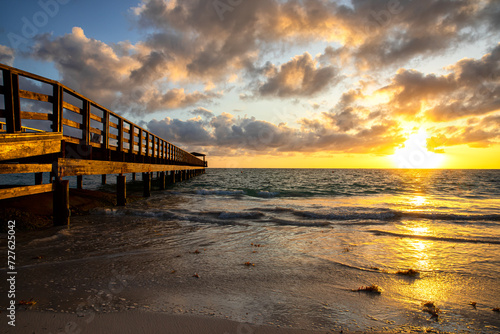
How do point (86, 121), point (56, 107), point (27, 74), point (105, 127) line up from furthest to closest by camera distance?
point (105, 127), point (86, 121), point (56, 107), point (27, 74)

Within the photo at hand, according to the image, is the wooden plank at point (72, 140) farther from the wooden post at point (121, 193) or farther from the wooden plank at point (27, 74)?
the wooden post at point (121, 193)

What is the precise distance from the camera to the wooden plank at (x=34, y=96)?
5.18 meters

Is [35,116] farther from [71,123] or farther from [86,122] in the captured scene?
[86,122]

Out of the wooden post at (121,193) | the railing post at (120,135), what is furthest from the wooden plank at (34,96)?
the wooden post at (121,193)

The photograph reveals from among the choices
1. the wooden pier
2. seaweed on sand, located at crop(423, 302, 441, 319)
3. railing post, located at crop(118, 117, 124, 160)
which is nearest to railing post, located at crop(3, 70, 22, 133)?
the wooden pier

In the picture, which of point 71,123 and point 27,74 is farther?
point 71,123

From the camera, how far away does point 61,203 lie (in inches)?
277

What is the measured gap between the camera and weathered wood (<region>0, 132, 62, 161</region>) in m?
4.25

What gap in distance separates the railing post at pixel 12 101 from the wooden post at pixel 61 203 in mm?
2177

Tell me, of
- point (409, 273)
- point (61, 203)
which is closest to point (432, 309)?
point (409, 273)

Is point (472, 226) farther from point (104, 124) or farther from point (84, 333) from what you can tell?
point (104, 124)

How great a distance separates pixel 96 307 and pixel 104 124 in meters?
7.64

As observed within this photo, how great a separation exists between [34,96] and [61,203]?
2993 millimetres

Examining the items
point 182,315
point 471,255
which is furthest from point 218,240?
point 471,255
